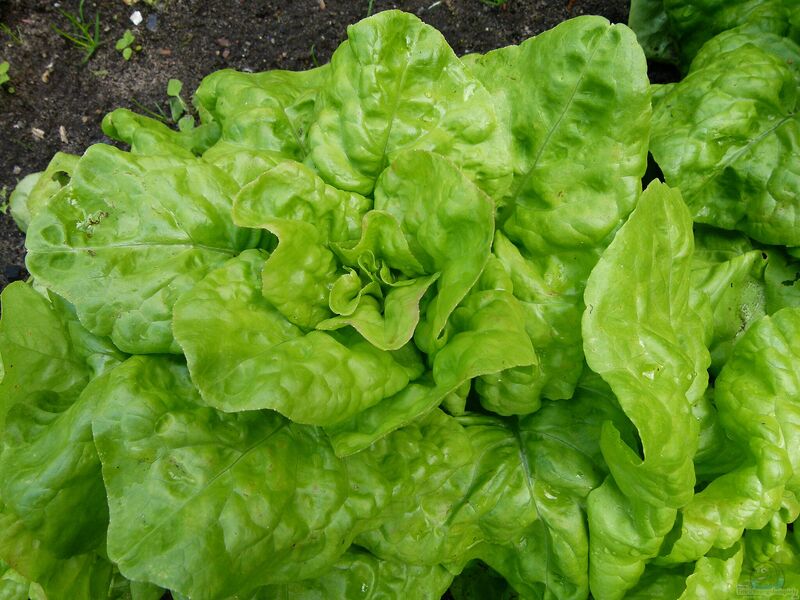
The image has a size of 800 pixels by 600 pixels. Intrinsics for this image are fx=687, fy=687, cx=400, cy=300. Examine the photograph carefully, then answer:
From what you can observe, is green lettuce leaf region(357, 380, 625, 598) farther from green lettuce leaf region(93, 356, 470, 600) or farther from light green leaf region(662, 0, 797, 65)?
Result: light green leaf region(662, 0, 797, 65)

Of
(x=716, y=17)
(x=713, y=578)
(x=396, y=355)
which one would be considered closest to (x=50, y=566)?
(x=396, y=355)

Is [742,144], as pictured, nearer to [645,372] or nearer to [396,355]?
[645,372]

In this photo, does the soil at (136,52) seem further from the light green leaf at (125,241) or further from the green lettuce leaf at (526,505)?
the green lettuce leaf at (526,505)

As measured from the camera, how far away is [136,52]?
449 cm

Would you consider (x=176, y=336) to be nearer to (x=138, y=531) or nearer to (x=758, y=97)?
(x=138, y=531)

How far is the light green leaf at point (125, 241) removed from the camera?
2.36m

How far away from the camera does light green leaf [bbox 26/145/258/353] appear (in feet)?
7.73

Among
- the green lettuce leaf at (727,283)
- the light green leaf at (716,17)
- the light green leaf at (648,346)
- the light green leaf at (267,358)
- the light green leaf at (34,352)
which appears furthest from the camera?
the light green leaf at (716,17)

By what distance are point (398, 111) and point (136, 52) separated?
9.01ft

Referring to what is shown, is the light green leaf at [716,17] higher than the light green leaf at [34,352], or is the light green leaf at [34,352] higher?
the light green leaf at [716,17]

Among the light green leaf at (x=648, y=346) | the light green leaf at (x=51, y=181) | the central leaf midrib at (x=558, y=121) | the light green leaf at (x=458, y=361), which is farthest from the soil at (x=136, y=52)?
the light green leaf at (x=458, y=361)

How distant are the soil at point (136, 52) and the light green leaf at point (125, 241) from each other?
2.27 metres

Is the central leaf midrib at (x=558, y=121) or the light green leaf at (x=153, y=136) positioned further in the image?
the light green leaf at (x=153, y=136)

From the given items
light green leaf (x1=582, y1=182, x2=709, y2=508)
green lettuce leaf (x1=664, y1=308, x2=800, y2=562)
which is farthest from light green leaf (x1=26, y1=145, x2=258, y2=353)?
green lettuce leaf (x1=664, y1=308, x2=800, y2=562)
